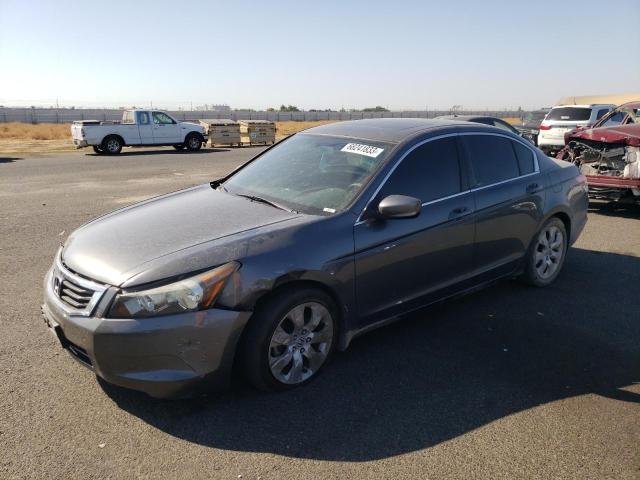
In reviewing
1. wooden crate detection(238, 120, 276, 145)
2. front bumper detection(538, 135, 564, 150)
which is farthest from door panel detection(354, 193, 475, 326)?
wooden crate detection(238, 120, 276, 145)

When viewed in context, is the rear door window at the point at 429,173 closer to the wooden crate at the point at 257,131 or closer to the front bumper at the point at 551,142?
the front bumper at the point at 551,142

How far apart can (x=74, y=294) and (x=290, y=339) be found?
4.32 feet

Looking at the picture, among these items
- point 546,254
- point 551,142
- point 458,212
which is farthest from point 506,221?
point 551,142

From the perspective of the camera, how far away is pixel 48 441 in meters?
2.82

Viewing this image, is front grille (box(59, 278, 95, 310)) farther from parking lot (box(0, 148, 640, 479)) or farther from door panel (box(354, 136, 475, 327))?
door panel (box(354, 136, 475, 327))

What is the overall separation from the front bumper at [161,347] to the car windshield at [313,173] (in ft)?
3.67

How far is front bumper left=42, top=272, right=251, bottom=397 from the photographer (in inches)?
111

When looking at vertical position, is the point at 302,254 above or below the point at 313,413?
above

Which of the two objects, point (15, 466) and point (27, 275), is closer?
point (15, 466)

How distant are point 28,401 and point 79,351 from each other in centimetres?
56

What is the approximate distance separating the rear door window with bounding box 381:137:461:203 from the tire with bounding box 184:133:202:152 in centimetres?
2058

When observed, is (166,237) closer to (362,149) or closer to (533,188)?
(362,149)

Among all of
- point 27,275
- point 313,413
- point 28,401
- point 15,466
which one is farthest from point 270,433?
point 27,275

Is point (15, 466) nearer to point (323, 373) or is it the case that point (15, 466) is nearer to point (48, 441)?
point (48, 441)
